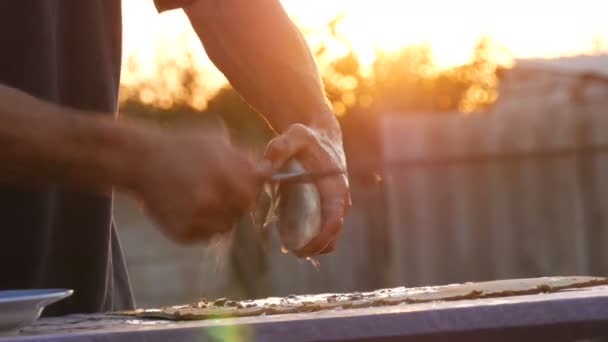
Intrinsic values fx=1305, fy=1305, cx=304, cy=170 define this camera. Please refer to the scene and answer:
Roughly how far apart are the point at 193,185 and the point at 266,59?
4.48 feet

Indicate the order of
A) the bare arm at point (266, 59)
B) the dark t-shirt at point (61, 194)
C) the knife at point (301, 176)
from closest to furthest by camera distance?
the knife at point (301, 176)
the dark t-shirt at point (61, 194)
the bare arm at point (266, 59)

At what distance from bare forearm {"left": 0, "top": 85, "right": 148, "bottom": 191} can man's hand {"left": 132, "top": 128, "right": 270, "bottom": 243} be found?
4 centimetres

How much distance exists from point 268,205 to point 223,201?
1.09 ft

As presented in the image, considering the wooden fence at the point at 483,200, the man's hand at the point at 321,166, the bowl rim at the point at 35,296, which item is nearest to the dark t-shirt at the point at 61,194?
the man's hand at the point at 321,166

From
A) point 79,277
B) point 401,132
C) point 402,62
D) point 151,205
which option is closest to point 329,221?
point 79,277

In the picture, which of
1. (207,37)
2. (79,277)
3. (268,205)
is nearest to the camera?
(268,205)

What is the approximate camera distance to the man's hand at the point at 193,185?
1.93 meters

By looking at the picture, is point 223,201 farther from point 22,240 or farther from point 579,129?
point 579,129

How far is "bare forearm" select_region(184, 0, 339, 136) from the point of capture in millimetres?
3199

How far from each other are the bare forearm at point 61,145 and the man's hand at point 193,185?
4cm

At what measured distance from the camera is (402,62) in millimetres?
16375

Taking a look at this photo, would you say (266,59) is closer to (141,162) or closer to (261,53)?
(261,53)

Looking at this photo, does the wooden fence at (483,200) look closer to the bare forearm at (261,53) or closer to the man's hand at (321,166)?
the bare forearm at (261,53)

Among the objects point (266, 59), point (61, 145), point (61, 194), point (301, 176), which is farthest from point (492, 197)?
point (61, 145)
